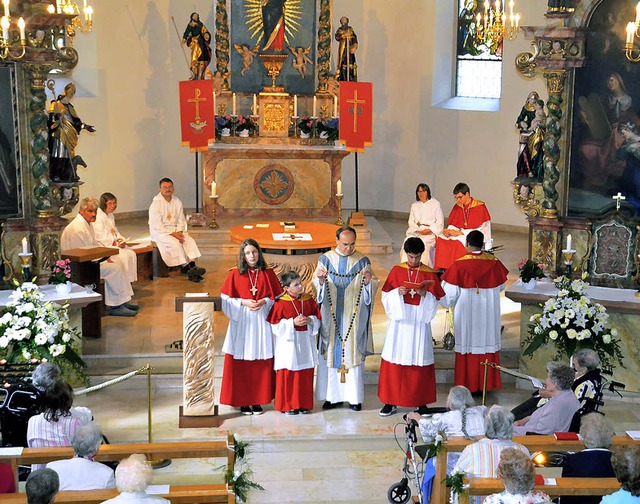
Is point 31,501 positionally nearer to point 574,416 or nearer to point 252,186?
point 574,416

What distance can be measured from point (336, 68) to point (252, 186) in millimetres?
3116

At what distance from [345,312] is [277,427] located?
4.35 feet

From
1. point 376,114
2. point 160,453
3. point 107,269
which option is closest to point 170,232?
point 107,269

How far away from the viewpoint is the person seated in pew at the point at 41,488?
552cm

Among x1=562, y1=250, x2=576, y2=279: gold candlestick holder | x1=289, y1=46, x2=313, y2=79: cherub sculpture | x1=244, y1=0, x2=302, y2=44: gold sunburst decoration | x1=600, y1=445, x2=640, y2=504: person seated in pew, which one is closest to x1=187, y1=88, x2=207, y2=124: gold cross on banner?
x1=244, y1=0, x2=302, y2=44: gold sunburst decoration

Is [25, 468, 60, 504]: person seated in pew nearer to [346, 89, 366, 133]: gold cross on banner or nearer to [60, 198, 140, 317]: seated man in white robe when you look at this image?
[60, 198, 140, 317]: seated man in white robe

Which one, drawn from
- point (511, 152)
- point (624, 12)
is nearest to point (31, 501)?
point (624, 12)

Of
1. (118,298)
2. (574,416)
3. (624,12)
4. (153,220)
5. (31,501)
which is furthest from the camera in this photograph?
(153,220)

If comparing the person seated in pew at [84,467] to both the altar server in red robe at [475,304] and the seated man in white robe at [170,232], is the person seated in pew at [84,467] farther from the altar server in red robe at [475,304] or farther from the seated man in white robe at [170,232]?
the seated man in white robe at [170,232]

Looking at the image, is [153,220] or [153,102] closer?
[153,220]

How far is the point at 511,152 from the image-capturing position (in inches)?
738

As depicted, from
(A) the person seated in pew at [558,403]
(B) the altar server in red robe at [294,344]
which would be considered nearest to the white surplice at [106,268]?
(B) the altar server in red robe at [294,344]

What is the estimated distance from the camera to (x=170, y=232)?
47.9ft

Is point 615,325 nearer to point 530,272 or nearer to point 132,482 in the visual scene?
point 530,272
